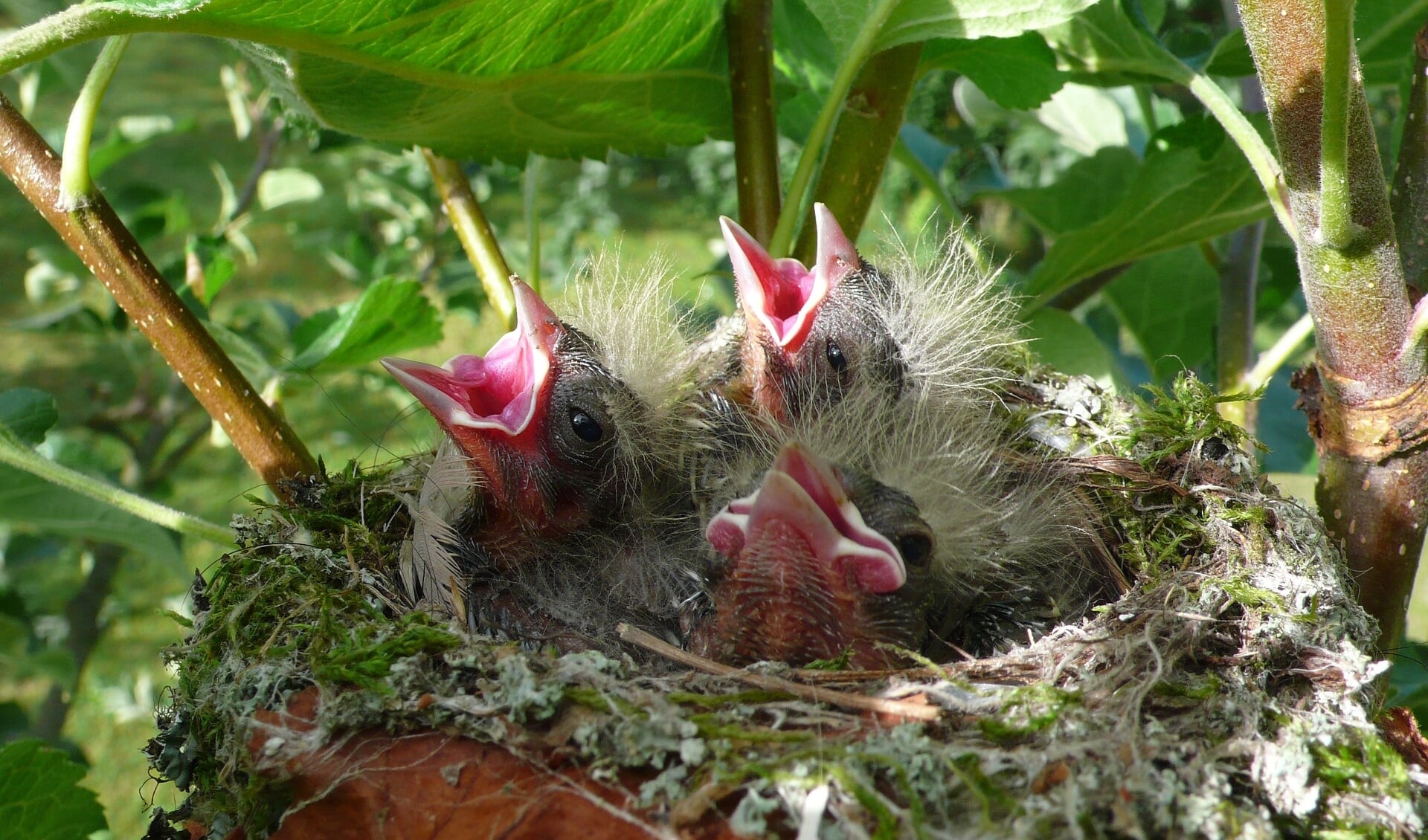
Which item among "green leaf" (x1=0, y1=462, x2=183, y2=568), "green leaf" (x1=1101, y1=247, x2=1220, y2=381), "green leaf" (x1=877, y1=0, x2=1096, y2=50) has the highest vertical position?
"green leaf" (x1=877, y1=0, x2=1096, y2=50)

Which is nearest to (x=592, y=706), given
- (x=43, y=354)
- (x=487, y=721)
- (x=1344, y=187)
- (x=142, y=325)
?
(x=487, y=721)

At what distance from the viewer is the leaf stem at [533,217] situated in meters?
1.23

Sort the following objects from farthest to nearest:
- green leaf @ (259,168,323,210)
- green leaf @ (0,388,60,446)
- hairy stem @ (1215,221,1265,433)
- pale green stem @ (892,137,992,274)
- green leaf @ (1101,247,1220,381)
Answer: green leaf @ (259,168,323,210), green leaf @ (1101,247,1220,381), pale green stem @ (892,137,992,274), hairy stem @ (1215,221,1265,433), green leaf @ (0,388,60,446)

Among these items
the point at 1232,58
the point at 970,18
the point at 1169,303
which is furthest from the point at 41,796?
the point at 1169,303

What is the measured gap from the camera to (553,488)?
1216mm

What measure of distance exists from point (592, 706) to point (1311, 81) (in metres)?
0.59

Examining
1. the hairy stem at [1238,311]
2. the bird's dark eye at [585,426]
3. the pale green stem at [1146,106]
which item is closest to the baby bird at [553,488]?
the bird's dark eye at [585,426]

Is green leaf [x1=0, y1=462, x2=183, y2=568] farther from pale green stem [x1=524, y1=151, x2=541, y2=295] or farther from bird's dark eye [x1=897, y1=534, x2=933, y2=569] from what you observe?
bird's dark eye [x1=897, y1=534, x2=933, y2=569]

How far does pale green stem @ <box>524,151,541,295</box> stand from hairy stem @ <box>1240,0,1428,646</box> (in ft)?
2.39

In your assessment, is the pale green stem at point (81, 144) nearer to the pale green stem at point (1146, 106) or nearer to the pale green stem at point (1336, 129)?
the pale green stem at point (1336, 129)

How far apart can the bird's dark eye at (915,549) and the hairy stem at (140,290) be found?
1.72ft

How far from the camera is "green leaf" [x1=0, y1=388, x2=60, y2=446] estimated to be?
3.43 feet

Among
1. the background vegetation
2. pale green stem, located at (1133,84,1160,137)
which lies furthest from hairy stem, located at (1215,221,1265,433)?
pale green stem, located at (1133,84,1160,137)

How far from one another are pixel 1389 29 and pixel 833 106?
60 cm
